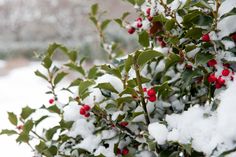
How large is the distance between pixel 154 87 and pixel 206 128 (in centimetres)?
27

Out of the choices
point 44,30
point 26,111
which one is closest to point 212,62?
point 26,111

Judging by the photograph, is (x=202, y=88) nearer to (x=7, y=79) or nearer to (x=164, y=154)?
(x=164, y=154)

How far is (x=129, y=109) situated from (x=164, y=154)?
230 millimetres

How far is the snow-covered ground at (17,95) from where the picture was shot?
5.78 meters

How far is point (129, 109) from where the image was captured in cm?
142

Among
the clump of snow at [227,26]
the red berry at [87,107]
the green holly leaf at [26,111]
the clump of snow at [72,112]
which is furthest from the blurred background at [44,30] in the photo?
the clump of snow at [227,26]

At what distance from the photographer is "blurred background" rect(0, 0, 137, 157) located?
508 inches

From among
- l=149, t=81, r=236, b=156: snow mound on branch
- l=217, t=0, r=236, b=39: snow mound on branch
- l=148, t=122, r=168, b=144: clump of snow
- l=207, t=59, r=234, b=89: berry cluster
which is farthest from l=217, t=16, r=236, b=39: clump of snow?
l=148, t=122, r=168, b=144: clump of snow

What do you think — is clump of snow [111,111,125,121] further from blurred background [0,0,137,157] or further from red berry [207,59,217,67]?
blurred background [0,0,137,157]

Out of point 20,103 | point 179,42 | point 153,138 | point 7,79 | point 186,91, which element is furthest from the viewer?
point 7,79

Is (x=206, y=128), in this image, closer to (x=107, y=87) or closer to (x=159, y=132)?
(x=159, y=132)

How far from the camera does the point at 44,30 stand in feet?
54.5

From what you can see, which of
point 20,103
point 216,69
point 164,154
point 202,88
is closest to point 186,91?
point 202,88

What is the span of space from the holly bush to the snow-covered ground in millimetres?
4088
